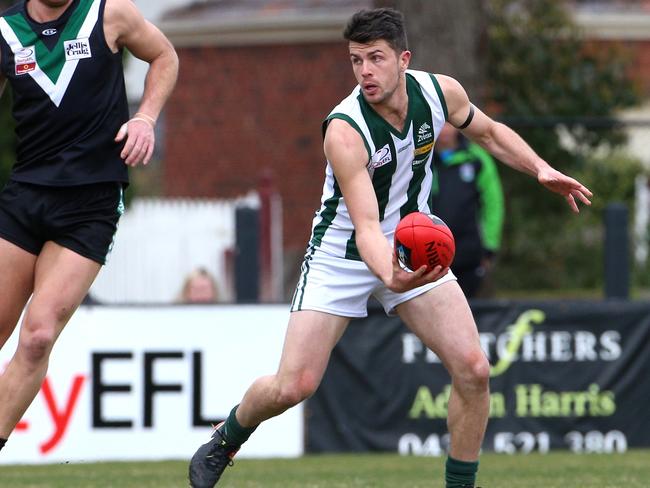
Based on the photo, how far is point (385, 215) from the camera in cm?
602

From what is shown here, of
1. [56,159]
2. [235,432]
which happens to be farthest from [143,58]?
[235,432]

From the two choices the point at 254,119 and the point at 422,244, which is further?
the point at 254,119

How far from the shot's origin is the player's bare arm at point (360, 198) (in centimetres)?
536

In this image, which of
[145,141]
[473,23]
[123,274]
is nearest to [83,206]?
[145,141]

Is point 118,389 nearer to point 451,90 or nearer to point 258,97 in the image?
point 451,90

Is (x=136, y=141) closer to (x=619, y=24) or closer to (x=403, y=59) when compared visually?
(x=403, y=59)

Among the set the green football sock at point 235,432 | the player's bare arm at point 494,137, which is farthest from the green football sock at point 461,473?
the player's bare arm at point 494,137

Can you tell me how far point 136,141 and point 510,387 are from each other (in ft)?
16.3

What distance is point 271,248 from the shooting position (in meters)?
15.7

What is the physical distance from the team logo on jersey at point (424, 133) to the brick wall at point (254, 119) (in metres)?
11.6

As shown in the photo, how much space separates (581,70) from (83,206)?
1034 cm

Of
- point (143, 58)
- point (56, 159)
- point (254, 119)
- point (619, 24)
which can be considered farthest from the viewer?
point (619, 24)

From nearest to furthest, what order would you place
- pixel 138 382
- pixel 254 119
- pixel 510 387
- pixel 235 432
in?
pixel 235 432, pixel 138 382, pixel 510 387, pixel 254 119

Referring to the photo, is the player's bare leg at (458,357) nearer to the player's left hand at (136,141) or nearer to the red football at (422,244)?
the red football at (422,244)
